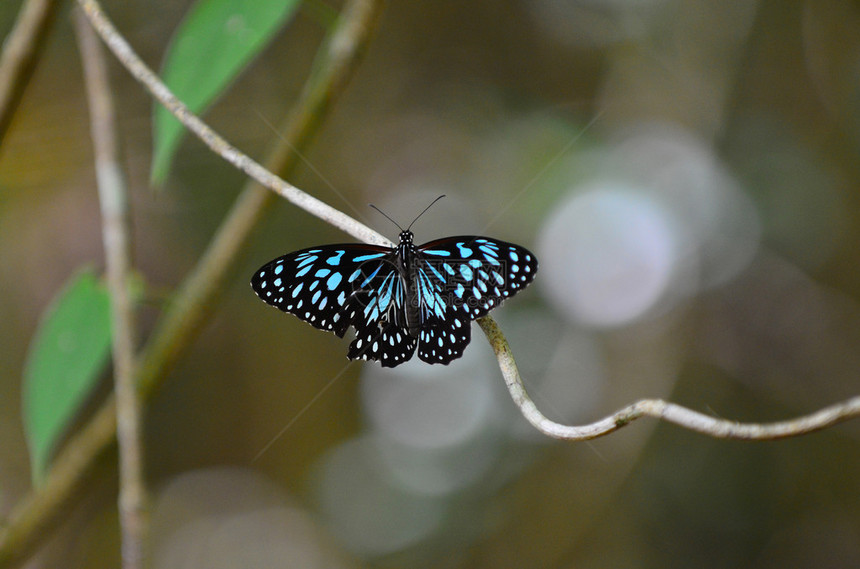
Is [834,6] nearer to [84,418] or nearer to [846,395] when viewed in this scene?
[846,395]

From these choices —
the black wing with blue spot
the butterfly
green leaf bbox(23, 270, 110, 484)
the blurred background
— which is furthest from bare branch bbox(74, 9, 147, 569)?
the blurred background

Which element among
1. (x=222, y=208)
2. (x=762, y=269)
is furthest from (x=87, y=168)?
(x=762, y=269)

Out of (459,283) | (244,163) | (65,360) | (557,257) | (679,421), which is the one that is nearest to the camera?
(679,421)

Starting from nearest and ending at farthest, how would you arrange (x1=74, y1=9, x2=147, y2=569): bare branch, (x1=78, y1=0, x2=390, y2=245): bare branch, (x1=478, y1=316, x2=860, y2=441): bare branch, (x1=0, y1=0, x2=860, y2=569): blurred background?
(x1=478, y1=316, x2=860, y2=441): bare branch
(x1=78, y1=0, x2=390, y2=245): bare branch
(x1=74, y1=9, x2=147, y2=569): bare branch
(x1=0, y1=0, x2=860, y2=569): blurred background

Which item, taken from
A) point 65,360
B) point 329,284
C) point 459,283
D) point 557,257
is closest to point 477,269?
point 459,283

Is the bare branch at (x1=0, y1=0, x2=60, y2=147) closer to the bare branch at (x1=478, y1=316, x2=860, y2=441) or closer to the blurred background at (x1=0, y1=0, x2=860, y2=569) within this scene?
the bare branch at (x1=478, y1=316, x2=860, y2=441)

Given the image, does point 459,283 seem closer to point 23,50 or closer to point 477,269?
point 477,269
